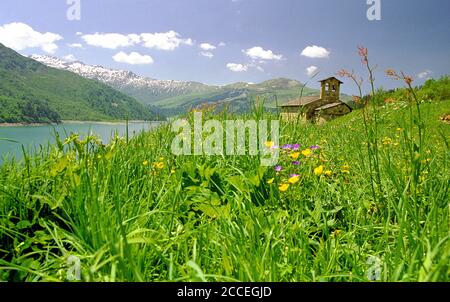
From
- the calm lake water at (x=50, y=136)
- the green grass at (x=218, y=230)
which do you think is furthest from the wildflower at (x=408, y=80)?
the calm lake water at (x=50, y=136)

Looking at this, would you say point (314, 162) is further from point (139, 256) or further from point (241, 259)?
point (139, 256)

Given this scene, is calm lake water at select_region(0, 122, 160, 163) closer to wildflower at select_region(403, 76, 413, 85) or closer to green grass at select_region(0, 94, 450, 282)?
green grass at select_region(0, 94, 450, 282)

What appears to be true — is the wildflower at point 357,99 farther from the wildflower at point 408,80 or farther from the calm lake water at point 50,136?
the calm lake water at point 50,136

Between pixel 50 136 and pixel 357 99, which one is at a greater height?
pixel 357 99

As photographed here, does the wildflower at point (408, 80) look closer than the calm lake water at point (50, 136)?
Yes

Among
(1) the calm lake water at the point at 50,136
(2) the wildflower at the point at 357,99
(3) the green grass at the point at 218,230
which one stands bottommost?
(3) the green grass at the point at 218,230

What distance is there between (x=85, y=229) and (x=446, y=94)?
22.2m

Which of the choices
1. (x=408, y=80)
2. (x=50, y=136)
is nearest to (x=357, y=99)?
(x=408, y=80)

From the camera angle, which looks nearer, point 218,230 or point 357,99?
point 218,230

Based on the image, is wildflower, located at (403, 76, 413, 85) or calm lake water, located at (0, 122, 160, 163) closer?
wildflower, located at (403, 76, 413, 85)

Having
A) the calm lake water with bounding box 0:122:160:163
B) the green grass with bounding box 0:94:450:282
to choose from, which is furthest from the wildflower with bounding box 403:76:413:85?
the calm lake water with bounding box 0:122:160:163

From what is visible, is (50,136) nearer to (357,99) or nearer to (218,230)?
(218,230)

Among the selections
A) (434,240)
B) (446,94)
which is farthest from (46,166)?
(446,94)

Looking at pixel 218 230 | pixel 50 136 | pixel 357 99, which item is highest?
pixel 357 99
